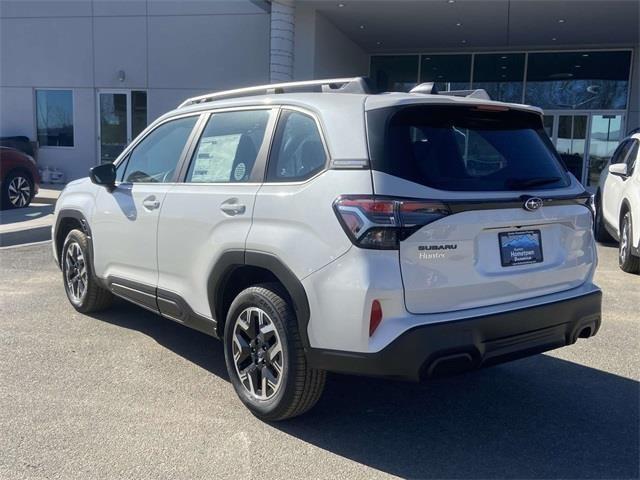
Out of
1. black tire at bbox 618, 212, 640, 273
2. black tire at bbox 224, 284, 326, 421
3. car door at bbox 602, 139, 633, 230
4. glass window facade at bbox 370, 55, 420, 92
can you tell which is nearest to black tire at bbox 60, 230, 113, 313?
black tire at bbox 224, 284, 326, 421

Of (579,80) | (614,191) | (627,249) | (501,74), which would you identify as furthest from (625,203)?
(501,74)

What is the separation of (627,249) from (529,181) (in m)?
5.15

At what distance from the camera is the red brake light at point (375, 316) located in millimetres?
3012

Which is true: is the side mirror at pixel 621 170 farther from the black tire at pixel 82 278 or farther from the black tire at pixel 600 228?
the black tire at pixel 82 278

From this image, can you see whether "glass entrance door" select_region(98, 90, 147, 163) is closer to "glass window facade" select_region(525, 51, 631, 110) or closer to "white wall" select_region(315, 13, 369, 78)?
"white wall" select_region(315, 13, 369, 78)

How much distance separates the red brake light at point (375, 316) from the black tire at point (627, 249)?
592 centimetres

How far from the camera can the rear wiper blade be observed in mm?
3486

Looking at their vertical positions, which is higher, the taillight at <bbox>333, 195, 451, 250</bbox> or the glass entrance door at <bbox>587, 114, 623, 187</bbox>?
the glass entrance door at <bbox>587, 114, 623, 187</bbox>

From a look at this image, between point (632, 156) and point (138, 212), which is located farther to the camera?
point (632, 156)

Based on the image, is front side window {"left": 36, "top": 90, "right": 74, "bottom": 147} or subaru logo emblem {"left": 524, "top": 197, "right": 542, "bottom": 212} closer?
subaru logo emblem {"left": 524, "top": 197, "right": 542, "bottom": 212}

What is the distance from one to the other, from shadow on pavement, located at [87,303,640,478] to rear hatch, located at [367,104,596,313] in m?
0.81

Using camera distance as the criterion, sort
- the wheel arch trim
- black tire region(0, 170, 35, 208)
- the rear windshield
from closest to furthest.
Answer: the rear windshield
the wheel arch trim
black tire region(0, 170, 35, 208)

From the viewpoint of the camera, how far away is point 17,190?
40.5ft

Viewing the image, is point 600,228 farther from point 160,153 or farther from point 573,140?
point 573,140
